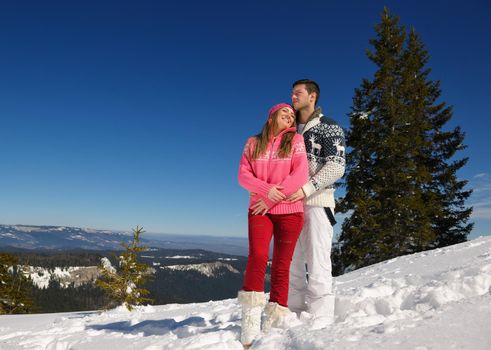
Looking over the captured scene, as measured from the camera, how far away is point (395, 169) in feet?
49.9

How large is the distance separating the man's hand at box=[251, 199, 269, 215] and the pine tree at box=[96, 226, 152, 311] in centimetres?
1741

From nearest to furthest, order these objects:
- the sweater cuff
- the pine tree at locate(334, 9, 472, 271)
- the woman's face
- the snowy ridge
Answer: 1. the sweater cuff
2. the woman's face
3. the pine tree at locate(334, 9, 472, 271)
4. the snowy ridge

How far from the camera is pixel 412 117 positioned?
1614 centimetres

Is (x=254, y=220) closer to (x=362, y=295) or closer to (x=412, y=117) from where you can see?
(x=362, y=295)

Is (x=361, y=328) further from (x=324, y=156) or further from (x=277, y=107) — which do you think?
(x=277, y=107)

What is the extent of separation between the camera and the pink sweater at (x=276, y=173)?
3.36 meters

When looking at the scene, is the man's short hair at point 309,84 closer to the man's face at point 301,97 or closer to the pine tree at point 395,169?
the man's face at point 301,97

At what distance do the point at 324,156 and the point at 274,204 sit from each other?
918 millimetres

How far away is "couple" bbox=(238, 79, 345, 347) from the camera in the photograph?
327 cm

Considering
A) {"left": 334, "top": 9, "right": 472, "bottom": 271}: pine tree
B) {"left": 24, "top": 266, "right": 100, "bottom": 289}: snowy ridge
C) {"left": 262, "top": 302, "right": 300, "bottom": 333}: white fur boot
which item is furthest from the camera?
{"left": 24, "top": 266, "right": 100, "bottom": 289}: snowy ridge

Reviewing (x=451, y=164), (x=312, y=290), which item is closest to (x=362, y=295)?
(x=312, y=290)

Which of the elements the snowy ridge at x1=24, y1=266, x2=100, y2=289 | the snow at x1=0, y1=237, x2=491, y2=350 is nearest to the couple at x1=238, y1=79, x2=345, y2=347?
the snow at x1=0, y1=237, x2=491, y2=350

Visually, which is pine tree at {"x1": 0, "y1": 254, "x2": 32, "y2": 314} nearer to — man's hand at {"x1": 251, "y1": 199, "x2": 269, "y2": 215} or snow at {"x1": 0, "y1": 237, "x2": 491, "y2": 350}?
snow at {"x1": 0, "y1": 237, "x2": 491, "y2": 350}

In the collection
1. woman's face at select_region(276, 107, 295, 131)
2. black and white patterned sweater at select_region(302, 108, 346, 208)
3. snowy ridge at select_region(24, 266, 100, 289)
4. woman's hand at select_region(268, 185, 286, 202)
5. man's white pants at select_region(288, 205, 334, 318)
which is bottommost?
snowy ridge at select_region(24, 266, 100, 289)
